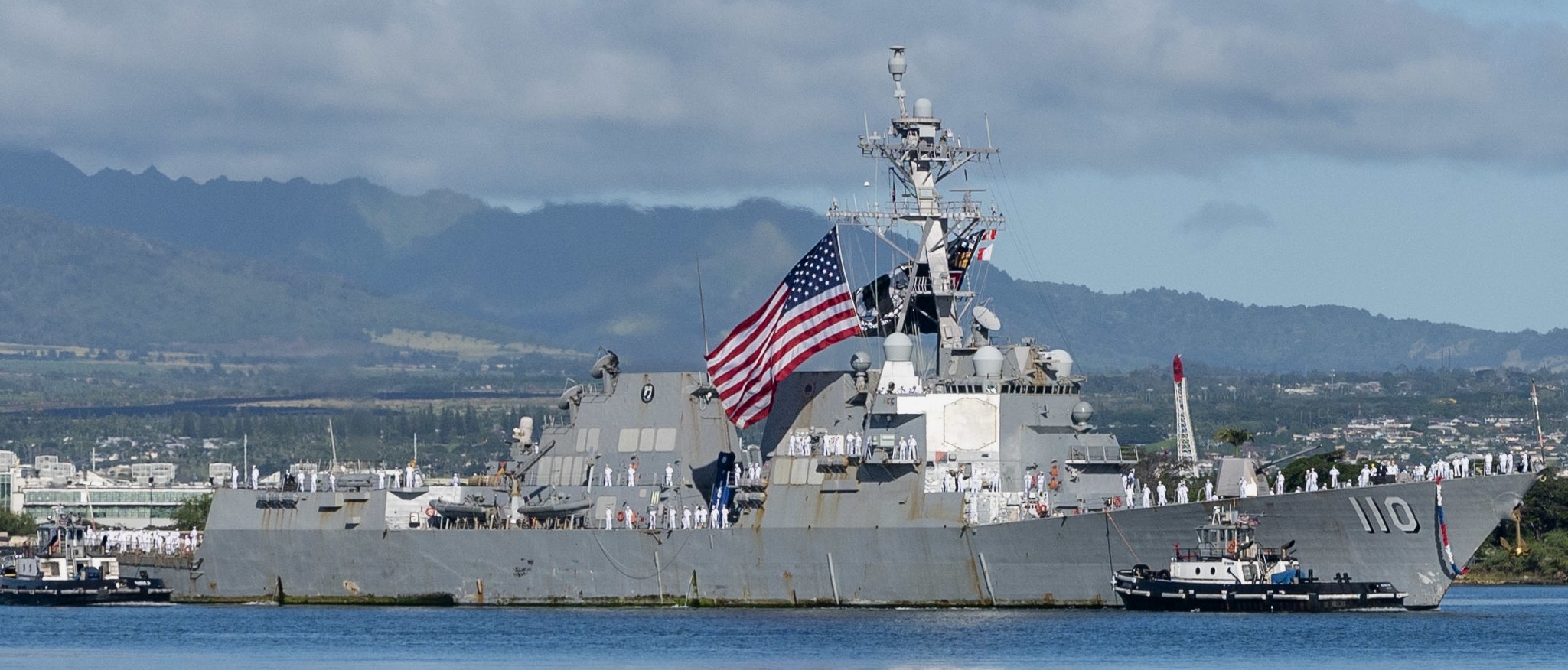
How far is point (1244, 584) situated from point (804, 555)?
9301mm

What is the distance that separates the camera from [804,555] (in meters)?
49.5

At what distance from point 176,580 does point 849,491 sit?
2039 centimetres

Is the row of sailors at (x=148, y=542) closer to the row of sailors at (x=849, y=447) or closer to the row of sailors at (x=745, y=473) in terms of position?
the row of sailors at (x=745, y=473)

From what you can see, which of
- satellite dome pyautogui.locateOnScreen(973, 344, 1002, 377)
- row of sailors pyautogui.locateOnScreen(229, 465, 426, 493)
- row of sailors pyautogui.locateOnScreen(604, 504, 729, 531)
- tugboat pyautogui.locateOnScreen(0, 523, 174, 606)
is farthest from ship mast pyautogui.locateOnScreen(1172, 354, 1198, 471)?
tugboat pyautogui.locateOnScreen(0, 523, 174, 606)

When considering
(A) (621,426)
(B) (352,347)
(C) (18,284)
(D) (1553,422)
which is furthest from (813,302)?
(D) (1553,422)

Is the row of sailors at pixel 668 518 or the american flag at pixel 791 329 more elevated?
the american flag at pixel 791 329

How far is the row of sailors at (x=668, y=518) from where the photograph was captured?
51.3 metres

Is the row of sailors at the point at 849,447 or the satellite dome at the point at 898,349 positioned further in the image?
the satellite dome at the point at 898,349

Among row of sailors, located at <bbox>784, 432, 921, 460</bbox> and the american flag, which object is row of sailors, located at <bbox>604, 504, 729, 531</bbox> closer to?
row of sailors, located at <bbox>784, 432, 921, 460</bbox>

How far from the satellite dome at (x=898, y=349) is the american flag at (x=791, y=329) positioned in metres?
1.03

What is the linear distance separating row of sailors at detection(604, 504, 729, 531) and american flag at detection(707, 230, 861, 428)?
284 centimetres

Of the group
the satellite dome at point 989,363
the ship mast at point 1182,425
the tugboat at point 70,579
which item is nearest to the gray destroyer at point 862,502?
the satellite dome at point 989,363

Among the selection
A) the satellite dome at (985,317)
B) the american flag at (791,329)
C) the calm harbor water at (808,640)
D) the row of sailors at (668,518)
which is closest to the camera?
the calm harbor water at (808,640)

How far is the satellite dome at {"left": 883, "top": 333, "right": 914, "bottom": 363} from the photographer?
49.7 metres
